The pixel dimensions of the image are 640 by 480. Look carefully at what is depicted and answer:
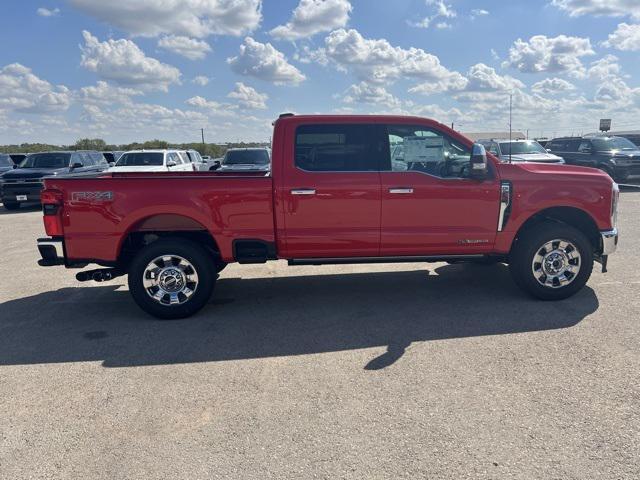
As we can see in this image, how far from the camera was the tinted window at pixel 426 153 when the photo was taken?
521 cm

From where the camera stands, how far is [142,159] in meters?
16.5

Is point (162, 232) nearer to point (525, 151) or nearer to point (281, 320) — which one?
point (281, 320)

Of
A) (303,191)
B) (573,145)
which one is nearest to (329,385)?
(303,191)

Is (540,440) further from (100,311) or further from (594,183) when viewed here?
(100,311)

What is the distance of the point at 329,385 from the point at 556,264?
324 centimetres

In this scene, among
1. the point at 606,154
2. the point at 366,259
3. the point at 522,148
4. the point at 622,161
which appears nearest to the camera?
the point at 366,259

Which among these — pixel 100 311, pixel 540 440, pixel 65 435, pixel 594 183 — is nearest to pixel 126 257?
pixel 100 311

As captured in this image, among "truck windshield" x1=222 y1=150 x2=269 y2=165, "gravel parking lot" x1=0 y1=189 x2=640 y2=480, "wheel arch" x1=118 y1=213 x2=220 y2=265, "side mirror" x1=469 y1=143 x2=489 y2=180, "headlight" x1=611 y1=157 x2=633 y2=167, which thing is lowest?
"gravel parking lot" x1=0 y1=189 x2=640 y2=480

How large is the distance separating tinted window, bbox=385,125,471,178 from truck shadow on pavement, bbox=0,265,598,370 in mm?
1522

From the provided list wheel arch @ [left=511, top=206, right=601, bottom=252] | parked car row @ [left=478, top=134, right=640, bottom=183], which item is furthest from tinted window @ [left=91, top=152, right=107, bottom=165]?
wheel arch @ [left=511, top=206, right=601, bottom=252]

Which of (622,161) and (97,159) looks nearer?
(622,161)

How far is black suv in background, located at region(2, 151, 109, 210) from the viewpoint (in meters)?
15.1

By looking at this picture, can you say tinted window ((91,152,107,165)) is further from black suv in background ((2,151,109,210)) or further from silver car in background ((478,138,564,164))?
silver car in background ((478,138,564,164))

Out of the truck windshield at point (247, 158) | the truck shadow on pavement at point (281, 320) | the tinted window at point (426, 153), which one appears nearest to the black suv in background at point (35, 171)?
the truck windshield at point (247, 158)
